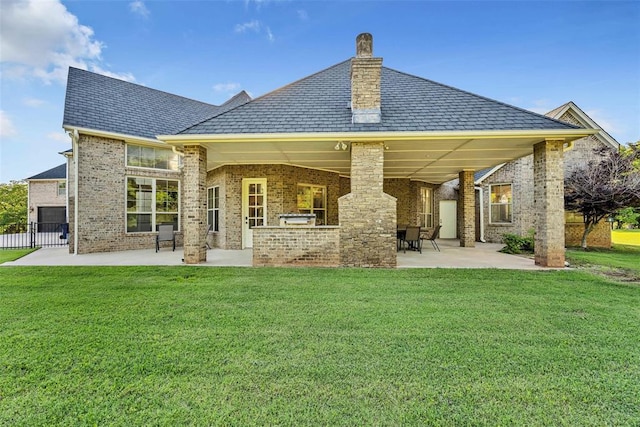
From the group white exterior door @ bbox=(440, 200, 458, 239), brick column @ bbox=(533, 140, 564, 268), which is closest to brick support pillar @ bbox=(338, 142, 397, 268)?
brick column @ bbox=(533, 140, 564, 268)

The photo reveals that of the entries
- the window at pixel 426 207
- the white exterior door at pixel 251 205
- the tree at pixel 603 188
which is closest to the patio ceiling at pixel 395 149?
the white exterior door at pixel 251 205

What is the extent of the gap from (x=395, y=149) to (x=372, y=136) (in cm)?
149

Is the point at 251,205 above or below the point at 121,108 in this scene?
below

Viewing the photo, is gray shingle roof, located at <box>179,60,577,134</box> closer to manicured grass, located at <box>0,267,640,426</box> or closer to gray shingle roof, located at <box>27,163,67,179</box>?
manicured grass, located at <box>0,267,640,426</box>

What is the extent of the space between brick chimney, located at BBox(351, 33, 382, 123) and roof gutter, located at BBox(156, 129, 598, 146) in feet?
2.06

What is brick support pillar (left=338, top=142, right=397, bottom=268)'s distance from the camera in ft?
23.0

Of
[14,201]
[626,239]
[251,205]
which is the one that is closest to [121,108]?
[251,205]

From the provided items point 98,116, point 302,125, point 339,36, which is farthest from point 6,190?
point 302,125

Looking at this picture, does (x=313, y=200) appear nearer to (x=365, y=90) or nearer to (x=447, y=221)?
(x=365, y=90)

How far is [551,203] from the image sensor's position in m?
6.88

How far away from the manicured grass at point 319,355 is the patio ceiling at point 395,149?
3.69m

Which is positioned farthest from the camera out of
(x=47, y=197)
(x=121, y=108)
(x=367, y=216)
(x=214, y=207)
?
(x=47, y=197)

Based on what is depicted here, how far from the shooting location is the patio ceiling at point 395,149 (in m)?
6.94

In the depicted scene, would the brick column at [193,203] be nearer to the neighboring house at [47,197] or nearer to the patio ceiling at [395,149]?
the patio ceiling at [395,149]
